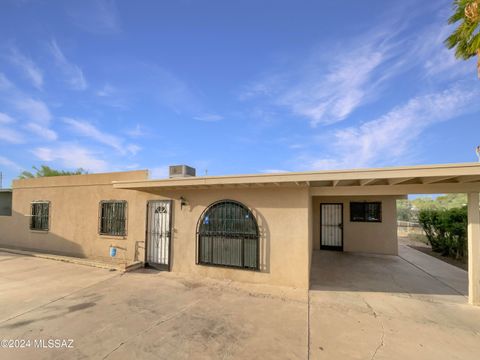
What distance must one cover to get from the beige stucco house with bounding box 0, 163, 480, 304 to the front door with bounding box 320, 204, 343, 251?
0.04 metres

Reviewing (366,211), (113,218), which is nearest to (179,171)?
(113,218)

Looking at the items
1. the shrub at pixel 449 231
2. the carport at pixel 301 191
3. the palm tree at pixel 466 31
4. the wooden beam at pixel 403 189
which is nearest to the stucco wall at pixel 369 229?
the shrub at pixel 449 231

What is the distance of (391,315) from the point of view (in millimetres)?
4207

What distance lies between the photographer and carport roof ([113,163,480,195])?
4.04 metres

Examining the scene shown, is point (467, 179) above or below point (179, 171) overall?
below

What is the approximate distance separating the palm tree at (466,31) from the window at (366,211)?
19.2 feet

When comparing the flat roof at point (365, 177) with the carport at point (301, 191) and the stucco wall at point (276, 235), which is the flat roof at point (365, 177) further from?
the stucco wall at point (276, 235)

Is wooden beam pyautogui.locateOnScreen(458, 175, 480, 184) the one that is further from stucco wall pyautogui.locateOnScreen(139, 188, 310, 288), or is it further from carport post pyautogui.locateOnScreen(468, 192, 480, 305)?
stucco wall pyautogui.locateOnScreen(139, 188, 310, 288)

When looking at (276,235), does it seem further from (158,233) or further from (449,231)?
(449,231)

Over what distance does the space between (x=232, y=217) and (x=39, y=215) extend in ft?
31.1

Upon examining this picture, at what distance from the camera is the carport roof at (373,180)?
4.04 meters

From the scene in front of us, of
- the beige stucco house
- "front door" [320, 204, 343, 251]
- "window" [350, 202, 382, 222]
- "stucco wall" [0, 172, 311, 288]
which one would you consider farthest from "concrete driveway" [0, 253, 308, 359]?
"window" [350, 202, 382, 222]

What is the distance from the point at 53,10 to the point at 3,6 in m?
1.26

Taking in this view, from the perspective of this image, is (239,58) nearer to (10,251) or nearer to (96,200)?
(96,200)
